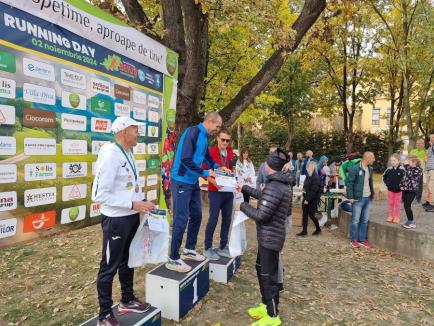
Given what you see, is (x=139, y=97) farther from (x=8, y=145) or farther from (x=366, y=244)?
(x=366, y=244)

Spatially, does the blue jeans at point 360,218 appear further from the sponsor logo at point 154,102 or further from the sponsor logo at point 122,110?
Answer: the sponsor logo at point 122,110

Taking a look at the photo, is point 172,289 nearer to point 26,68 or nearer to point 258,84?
point 26,68

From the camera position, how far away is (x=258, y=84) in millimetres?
7375

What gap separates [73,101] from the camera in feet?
13.8

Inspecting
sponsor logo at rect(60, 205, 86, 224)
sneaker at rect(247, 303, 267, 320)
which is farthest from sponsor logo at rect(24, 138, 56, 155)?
sneaker at rect(247, 303, 267, 320)

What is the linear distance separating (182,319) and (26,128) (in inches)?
109

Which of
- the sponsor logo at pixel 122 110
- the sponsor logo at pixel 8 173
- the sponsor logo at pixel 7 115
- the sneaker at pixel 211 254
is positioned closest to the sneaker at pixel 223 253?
the sneaker at pixel 211 254

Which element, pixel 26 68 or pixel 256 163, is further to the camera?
pixel 256 163

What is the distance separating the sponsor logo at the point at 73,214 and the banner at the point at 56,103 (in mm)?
13

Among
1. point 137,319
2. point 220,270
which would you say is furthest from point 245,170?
point 137,319

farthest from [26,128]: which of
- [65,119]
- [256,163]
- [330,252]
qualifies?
[256,163]

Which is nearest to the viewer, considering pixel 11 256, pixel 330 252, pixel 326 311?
pixel 326 311

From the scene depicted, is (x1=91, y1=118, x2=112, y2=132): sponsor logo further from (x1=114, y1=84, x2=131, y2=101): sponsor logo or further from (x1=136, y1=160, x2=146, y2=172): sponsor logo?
(x1=136, y1=160, x2=146, y2=172): sponsor logo

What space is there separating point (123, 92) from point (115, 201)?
2.57m
